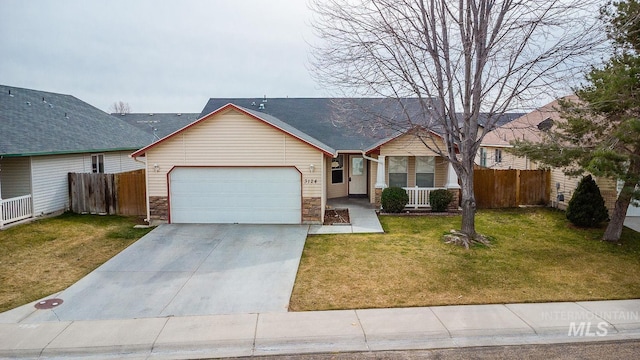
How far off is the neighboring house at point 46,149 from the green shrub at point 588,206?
18.8m

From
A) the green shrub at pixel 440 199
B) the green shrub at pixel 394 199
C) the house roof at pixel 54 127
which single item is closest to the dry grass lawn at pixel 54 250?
the house roof at pixel 54 127

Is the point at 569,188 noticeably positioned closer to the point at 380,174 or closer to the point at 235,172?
the point at 380,174

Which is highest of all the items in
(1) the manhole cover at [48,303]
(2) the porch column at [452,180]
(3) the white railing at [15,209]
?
Answer: (2) the porch column at [452,180]

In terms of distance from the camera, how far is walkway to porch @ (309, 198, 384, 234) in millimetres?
13656

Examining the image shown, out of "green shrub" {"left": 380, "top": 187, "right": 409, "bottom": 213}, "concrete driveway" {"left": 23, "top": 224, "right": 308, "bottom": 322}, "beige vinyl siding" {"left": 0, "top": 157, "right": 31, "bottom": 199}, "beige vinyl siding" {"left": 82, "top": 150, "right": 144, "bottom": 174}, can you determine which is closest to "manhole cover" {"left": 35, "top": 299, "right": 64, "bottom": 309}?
"concrete driveway" {"left": 23, "top": 224, "right": 308, "bottom": 322}

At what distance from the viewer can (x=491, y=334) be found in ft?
21.9

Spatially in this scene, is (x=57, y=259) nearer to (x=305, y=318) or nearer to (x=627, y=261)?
(x=305, y=318)

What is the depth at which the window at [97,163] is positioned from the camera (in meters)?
18.8

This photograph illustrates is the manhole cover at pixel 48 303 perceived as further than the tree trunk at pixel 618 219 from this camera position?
No

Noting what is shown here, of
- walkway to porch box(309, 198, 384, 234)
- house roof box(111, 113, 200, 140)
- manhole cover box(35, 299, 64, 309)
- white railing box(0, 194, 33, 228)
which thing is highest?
house roof box(111, 113, 200, 140)

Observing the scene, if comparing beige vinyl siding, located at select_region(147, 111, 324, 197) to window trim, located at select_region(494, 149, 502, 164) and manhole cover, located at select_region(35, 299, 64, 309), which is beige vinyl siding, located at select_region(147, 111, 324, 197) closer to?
manhole cover, located at select_region(35, 299, 64, 309)

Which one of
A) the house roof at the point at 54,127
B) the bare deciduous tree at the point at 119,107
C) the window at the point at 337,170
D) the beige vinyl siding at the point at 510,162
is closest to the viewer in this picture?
the house roof at the point at 54,127

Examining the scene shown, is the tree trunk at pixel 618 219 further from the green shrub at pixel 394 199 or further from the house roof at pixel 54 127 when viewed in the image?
the house roof at pixel 54 127

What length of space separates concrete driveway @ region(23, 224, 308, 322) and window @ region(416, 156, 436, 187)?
7.09 meters
